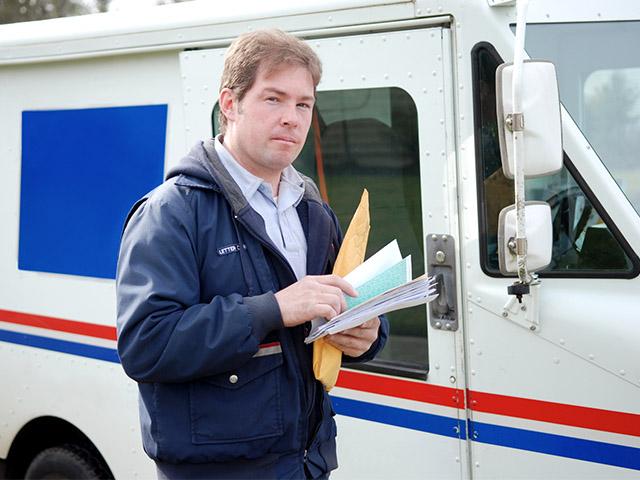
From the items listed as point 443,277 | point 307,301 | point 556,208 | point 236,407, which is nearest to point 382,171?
point 443,277

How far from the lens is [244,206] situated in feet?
6.72

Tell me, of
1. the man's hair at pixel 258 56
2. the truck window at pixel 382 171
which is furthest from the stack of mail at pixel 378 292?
the truck window at pixel 382 171

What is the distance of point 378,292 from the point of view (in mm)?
2055

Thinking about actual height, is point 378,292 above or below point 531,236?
below

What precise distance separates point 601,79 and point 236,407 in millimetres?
1523

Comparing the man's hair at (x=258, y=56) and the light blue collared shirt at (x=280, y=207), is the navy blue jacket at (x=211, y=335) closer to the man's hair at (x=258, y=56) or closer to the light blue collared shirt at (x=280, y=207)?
the light blue collared shirt at (x=280, y=207)

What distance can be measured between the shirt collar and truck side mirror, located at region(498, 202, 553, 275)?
592 mm

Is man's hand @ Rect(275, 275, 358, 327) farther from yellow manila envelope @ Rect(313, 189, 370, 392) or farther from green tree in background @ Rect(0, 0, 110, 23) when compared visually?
green tree in background @ Rect(0, 0, 110, 23)

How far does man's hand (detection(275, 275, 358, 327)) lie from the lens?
195 centimetres

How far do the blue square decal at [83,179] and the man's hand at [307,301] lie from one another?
153 centimetres

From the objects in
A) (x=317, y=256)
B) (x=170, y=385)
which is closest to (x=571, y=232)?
(x=317, y=256)

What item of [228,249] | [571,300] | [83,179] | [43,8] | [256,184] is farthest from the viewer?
[43,8]

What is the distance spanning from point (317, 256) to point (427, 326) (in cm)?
77

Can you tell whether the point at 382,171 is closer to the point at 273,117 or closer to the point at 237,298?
the point at 273,117
